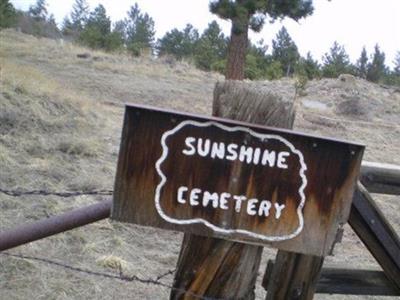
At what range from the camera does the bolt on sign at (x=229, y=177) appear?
1.63 metres

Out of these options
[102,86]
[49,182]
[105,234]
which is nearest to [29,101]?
[49,182]

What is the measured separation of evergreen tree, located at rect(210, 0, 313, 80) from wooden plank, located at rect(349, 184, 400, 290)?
1376cm

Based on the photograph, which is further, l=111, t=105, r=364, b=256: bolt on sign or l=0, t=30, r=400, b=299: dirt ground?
l=0, t=30, r=400, b=299: dirt ground

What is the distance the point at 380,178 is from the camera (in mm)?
2354

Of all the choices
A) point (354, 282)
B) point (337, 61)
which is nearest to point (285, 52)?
point (337, 61)

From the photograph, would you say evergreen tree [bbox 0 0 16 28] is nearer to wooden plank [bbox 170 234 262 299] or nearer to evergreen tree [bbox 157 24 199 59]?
evergreen tree [bbox 157 24 199 59]

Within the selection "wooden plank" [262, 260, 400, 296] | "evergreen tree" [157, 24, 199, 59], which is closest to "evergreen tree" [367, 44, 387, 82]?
"evergreen tree" [157, 24, 199, 59]

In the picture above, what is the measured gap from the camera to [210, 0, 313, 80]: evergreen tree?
15.8 meters

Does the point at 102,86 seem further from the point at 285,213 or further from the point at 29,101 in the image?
the point at 285,213

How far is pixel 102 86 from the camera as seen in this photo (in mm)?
15906

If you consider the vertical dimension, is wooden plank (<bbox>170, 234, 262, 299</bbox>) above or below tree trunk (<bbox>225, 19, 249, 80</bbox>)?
below

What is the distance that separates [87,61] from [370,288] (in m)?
19.8

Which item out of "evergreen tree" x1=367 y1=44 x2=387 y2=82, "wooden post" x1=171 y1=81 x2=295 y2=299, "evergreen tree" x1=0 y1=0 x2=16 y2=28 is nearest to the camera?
"wooden post" x1=171 y1=81 x2=295 y2=299

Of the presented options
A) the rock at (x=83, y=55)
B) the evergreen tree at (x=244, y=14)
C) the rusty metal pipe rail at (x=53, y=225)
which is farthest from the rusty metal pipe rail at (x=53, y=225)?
the rock at (x=83, y=55)
